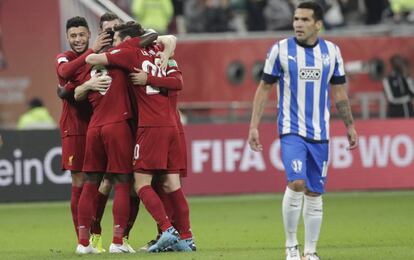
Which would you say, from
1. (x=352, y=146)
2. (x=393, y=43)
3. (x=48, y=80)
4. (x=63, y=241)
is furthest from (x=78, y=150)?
(x=393, y=43)

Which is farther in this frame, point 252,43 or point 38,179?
point 252,43

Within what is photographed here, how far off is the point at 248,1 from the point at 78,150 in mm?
14452

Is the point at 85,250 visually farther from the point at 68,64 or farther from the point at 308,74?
the point at 308,74

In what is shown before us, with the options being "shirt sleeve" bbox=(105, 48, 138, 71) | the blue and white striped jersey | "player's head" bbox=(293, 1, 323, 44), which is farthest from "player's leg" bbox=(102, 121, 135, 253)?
"player's head" bbox=(293, 1, 323, 44)

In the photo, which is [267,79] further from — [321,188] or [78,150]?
[78,150]

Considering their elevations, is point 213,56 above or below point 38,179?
above

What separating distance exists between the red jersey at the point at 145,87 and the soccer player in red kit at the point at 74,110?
0.59 metres

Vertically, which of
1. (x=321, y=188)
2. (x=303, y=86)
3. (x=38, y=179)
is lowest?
(x=38, y=179)

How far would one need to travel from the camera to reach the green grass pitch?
41.8ft

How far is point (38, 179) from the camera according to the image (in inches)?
843

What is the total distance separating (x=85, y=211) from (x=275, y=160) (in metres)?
9.68

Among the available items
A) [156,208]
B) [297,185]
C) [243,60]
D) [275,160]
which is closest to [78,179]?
[156,208]

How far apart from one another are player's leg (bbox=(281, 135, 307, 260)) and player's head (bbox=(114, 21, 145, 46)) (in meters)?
2.00

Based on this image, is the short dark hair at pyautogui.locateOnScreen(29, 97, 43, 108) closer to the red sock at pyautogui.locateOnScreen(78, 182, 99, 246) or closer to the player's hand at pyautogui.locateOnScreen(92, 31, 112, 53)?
the red sock at pyautogui.locateOnScreen(78, 182, 99, 246)
